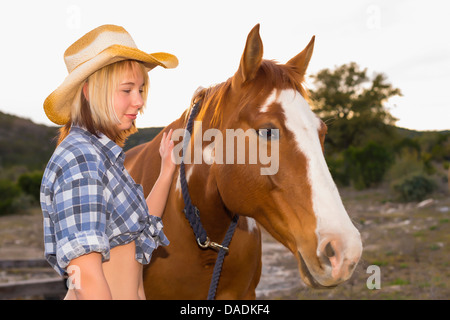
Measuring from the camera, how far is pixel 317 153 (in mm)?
1751

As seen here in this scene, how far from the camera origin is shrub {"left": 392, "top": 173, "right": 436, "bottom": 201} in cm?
1500

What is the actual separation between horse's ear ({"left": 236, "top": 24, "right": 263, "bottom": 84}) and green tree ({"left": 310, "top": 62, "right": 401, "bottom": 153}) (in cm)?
2922

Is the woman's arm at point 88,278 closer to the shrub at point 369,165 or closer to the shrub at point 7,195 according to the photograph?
the shrub at point 7,195

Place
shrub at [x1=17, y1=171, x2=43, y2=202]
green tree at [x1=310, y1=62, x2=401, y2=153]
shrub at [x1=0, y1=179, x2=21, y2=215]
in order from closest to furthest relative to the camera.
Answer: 1. shrub at [x1=0, y1=179, x2=21, y2=215]
2. shrub at [x1=17, y1=171, x2=43, y2=202]
3. green tree at [x1=310, y1=62, x2=401, y2=153]

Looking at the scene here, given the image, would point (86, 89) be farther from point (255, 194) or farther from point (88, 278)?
point (255, 194)

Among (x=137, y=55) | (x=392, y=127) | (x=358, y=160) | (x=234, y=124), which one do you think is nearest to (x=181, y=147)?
(x=234, y=124)

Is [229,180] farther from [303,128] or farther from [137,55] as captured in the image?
[137,55]

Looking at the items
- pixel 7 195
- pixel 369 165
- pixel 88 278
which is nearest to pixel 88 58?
pixel 88 278

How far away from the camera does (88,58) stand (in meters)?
1.60

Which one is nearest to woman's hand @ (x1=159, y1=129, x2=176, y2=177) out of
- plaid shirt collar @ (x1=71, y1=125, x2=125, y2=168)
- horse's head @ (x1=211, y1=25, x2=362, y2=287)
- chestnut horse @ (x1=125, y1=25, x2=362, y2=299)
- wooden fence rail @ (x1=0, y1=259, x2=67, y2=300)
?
chestnut horse @ (x1=125, y1=25, x2=362, y2=299)

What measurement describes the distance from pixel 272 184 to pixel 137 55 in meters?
0.85

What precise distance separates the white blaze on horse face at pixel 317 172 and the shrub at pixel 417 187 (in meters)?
14.9

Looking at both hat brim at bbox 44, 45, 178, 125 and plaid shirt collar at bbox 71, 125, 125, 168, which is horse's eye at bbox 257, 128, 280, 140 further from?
plaid shirt collar at bbox 71, 125, 125, 168

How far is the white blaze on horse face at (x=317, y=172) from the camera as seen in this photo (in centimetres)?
159
